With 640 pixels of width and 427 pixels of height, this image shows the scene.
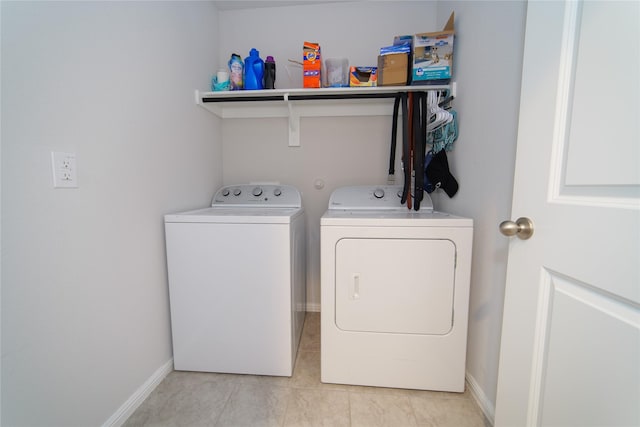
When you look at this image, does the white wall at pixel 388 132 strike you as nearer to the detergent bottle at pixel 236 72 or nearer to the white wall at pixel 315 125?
the white wall at pixel 315 125

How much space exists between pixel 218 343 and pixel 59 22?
5.20ft

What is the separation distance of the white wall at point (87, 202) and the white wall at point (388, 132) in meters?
0.67

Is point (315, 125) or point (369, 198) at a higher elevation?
point (315, 125)

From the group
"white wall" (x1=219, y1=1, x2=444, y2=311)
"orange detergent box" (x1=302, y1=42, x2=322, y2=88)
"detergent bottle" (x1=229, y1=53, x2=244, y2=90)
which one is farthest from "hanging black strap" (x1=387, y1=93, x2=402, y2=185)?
"detergent bottle" (x1=229, y1=53, x2=244, y2=90)

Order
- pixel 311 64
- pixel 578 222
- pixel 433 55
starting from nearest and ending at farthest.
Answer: pixel 578 222, pixel 433 55, pixel 311 64

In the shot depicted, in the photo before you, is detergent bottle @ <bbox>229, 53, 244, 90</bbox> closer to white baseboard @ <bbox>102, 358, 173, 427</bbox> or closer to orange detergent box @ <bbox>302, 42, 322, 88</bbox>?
orange detergent box @ <bbox>302, 42, 322, 88</bbox>

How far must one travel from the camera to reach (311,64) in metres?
1.67

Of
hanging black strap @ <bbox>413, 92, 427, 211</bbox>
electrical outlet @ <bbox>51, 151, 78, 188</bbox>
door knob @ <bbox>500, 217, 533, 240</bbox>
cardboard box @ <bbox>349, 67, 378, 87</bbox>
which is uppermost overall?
cardboard box @ <bbox>349, 67, 378, 87</bbox>

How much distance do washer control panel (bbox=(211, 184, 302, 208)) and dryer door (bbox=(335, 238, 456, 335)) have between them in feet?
2.65

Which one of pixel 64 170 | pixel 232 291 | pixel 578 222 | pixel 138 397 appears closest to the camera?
pixel 578 222

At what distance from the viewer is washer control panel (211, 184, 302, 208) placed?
1.93 metres

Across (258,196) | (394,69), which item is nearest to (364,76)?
(394,69)

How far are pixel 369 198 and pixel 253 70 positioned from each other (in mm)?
1248

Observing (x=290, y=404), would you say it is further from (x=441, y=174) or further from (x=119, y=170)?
(x=441, y=174)
